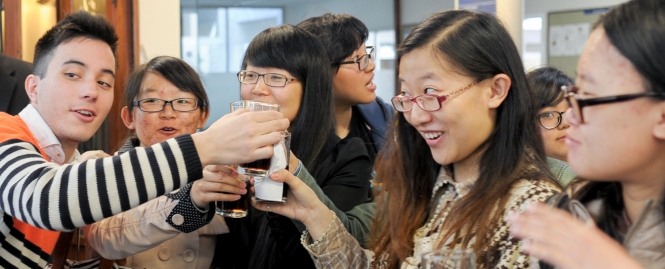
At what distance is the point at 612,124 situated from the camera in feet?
3.91

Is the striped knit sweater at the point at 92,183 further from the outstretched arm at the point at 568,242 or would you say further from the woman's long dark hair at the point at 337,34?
the woman's long dark hair at the point at 337,34

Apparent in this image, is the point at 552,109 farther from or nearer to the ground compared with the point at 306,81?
nearer to the ground


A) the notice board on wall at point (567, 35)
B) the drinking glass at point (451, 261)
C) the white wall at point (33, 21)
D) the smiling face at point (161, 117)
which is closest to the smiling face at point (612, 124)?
the drinking glass at point (451, 261)

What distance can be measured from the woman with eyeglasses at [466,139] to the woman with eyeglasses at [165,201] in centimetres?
40

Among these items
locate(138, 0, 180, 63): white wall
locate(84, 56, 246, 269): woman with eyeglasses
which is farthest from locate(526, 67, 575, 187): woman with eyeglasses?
locate(138, 0, 180, 63): white wall

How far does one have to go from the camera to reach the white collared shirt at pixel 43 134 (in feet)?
6.75

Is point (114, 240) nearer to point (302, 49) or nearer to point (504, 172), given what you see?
point (302, 49)

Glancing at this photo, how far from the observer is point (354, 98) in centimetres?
297

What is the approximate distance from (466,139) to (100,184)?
0.88m

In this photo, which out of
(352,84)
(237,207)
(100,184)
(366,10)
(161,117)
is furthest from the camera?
(366,10)

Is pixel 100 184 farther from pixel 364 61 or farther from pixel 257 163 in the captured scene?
pixel 364 61

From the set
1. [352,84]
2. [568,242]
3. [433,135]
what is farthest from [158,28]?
[568,242]

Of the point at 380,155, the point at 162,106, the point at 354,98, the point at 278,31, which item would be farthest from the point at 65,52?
the point at 354,98

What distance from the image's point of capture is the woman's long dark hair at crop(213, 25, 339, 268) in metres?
2.31
